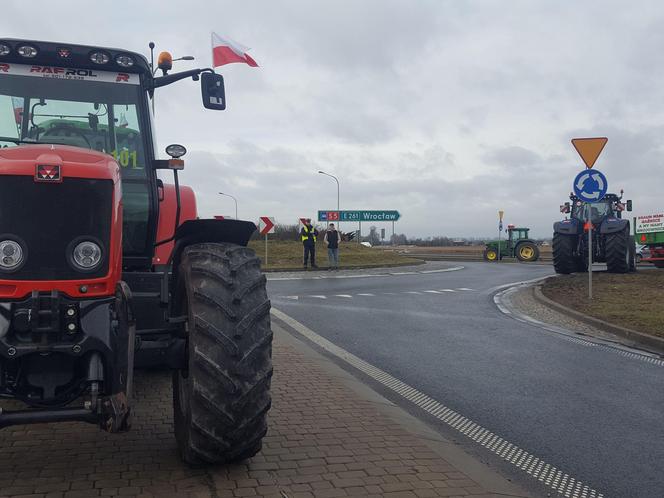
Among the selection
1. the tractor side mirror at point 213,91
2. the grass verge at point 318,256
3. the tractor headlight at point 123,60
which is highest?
the tractor headlight at point 123,60

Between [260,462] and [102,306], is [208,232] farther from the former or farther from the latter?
[260,462]

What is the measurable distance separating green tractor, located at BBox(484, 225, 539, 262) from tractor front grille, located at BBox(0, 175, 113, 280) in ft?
111

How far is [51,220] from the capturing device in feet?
11.6

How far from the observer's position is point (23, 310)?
133 inches

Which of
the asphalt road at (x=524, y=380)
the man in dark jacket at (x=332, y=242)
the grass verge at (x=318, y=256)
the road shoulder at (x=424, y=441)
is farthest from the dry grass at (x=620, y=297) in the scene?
the grass verge at (x=318, y=256)

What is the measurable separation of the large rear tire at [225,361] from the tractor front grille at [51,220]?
622 mm

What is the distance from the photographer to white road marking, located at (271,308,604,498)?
4.16 metres

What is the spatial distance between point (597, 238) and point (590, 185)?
25.5ft

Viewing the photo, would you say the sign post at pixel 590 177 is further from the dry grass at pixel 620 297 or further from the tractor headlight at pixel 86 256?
the tractor headlight at pixel 86 256

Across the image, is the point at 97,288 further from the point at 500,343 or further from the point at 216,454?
the point at 500,343

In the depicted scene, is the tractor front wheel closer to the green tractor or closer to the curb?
the green tractor

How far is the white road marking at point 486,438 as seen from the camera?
4.16 metres

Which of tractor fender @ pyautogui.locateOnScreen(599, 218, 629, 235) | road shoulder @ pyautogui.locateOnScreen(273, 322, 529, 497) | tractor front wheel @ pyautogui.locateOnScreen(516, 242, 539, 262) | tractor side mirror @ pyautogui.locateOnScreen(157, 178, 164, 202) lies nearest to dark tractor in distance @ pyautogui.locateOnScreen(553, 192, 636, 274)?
tractor fender @ pyautogui.locateOnScreen(599, 218, 629, 235)

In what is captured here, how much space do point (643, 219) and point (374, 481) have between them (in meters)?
26.5
